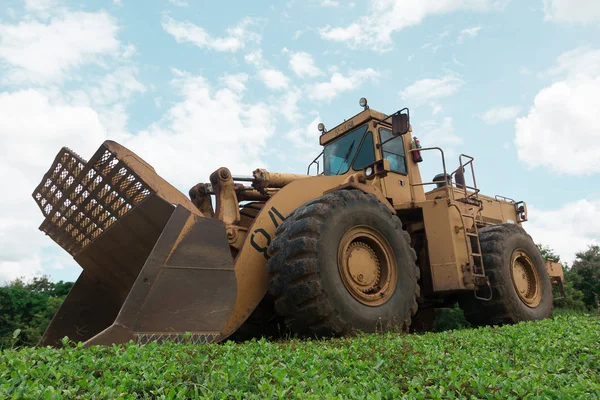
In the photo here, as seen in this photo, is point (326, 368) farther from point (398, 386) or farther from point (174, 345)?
point (174, 345)

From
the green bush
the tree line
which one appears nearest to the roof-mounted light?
the tree line

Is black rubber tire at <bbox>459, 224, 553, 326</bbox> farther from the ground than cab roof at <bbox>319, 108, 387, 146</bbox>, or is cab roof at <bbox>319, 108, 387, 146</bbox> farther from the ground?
cab roof at <bbox>319, 108, 387, 146</bbox>

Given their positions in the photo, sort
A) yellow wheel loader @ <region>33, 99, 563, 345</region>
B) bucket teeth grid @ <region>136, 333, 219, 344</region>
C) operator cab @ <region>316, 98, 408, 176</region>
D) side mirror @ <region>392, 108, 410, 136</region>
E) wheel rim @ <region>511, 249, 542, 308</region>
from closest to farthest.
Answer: bucket teeth grid @ <region>136, 333, 219, 344</region>
yellow wheel loader @ <region>33, 99, 563, 345</region>
side mirror @ <region>392, 108, 410, 136</region>
operator cab @ <region>316, 98, 408, 176</region>
wheel rim @ <region>511, 249, 542, 308</region>

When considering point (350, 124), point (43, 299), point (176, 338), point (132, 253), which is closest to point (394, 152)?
point (350, 124)

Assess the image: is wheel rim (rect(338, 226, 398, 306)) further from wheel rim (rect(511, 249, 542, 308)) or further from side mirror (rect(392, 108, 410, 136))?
wheel rim (rect(511, 249, 542, 308))

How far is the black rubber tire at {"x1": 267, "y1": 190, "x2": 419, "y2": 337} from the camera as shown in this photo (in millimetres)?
5074

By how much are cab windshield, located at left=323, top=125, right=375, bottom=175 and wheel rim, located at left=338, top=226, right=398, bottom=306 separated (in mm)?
2155

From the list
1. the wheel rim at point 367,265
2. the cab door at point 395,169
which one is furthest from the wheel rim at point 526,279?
the wheel rim at point 367,265

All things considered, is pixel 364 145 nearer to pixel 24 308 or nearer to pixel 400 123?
pixel 400 123

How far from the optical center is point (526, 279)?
9125 millimetres

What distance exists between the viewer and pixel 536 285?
30.2 ft

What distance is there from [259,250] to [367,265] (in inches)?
55.7

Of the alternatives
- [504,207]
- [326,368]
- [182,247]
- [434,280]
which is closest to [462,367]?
[326,368]

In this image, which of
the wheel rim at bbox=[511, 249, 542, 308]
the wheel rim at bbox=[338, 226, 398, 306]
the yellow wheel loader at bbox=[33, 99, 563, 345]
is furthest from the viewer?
the wheel rim at bbox=[511, 249, 542, 308]
